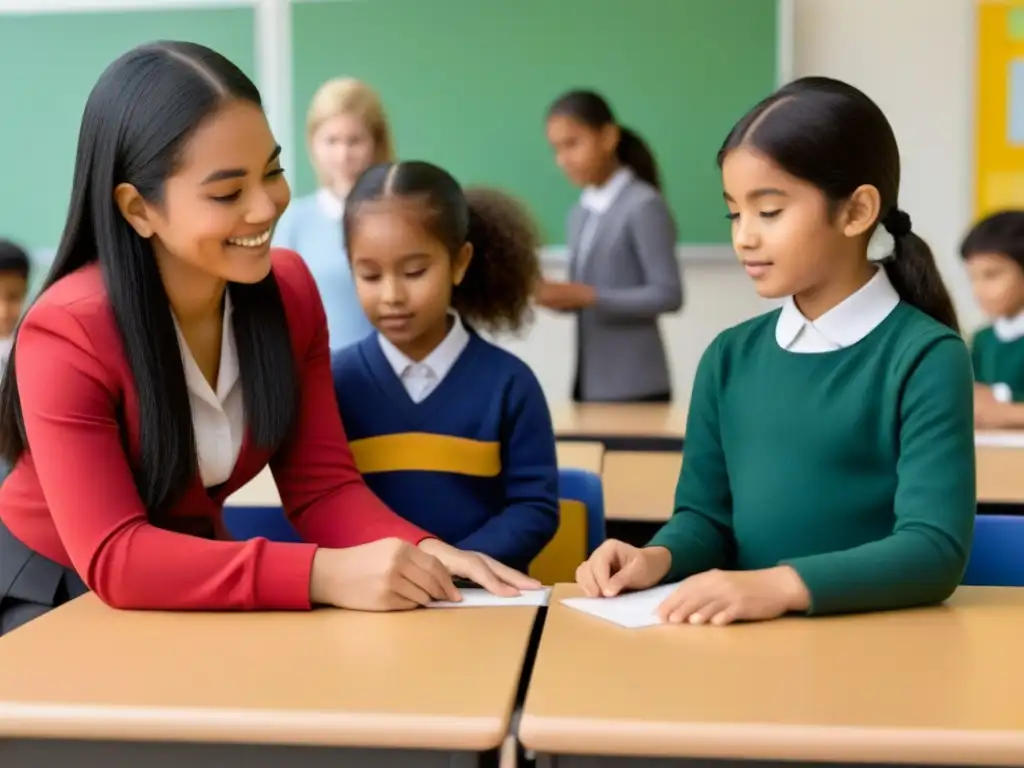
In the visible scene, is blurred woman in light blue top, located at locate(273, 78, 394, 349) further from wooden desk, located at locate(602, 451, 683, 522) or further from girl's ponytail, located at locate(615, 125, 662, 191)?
girl's ponytail, located at locate(615, 125, 662, 191)

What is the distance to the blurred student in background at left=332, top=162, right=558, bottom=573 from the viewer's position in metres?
1.72

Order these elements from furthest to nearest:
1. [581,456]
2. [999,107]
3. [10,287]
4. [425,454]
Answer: [999,107], [10,287], [581,456], [425,454]

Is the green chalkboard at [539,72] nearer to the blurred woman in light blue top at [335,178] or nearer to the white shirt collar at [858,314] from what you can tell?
the blurred woman in light blue top at [335,178]

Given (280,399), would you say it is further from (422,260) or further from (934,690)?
(934,690)

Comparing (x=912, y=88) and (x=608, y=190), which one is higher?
(x=912, y=88)

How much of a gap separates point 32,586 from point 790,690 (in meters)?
0.90

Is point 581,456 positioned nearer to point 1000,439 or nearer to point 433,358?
point 433,358

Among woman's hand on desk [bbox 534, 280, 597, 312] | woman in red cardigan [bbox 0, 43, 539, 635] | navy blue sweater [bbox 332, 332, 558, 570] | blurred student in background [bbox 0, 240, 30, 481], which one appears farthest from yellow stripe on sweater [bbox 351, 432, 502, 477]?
blurred student in background [bbox 0, 240, 30, 481]

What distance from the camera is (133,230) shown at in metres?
1.32

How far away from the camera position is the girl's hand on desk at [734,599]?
1.13m

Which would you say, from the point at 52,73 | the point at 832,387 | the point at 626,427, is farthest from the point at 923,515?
the point at 52,73

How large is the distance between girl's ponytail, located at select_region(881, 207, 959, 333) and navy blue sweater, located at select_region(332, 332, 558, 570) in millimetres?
591

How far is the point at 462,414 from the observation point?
1.75 meters

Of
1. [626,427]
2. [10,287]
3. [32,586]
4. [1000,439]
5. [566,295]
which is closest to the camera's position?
[32,586]
